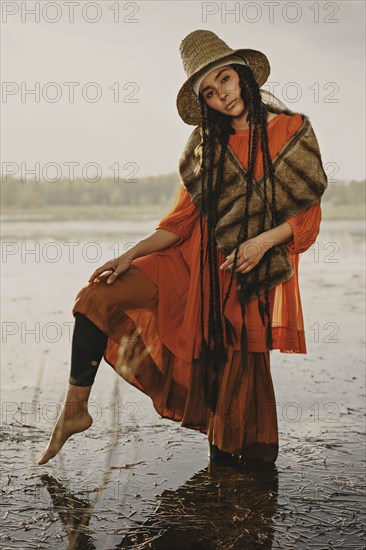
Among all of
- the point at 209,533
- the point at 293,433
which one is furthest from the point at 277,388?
the point at 209,533

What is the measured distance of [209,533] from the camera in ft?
9.59

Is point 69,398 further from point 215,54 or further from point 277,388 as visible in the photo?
point 277,388

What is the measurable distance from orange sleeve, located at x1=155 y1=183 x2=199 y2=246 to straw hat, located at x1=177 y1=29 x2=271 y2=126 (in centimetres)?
35

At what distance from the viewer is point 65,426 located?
343 centimetres

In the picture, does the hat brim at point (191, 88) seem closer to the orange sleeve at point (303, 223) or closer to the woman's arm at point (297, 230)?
the orange sleeve at point (303, 223)

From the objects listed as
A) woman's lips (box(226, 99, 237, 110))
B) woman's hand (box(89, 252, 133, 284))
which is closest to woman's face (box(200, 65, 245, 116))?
woman's lips (box(226, 99, 237, 110))

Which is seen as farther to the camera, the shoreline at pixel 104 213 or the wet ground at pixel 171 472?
the shoreline at pixel 104 213

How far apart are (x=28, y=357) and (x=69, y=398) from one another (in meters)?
2.44

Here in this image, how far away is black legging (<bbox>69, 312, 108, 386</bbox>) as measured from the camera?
3441 millimetres

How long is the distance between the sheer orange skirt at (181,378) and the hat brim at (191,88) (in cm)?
74

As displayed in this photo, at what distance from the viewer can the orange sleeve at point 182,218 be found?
3.65 metres

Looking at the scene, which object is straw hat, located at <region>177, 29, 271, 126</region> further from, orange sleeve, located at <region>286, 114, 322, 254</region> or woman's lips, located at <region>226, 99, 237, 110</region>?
orange sleeve, located at <region>286, 114, 322, 254</region>

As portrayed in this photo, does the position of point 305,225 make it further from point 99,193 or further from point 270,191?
point 99,193

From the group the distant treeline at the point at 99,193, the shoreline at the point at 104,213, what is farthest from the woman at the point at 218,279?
the distant treeline at the point at 99,193
